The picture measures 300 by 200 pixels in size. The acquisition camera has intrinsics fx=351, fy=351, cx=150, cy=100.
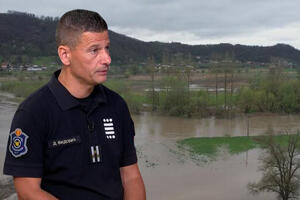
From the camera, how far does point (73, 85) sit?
1.67m

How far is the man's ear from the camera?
5.29 ft

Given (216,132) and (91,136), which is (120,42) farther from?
(91,136)

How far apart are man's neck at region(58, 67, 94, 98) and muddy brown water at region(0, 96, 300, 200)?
1287 cm

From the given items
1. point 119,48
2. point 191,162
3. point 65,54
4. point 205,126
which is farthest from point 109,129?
point 119,48

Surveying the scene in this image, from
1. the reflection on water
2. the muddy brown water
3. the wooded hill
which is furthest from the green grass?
the reflection on water

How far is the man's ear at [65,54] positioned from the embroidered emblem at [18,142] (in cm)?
39

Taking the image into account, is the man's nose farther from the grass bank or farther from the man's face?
the grass bank

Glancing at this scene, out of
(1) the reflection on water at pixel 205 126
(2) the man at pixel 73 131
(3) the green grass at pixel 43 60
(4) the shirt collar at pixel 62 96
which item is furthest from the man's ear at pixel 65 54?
(3) the green grass at pixel 43 60

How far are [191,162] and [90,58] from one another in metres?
17.7

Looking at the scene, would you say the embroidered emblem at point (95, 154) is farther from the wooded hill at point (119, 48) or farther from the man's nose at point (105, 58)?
the wooded hill at point (119, 48)

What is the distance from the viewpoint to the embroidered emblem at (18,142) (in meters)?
1.42

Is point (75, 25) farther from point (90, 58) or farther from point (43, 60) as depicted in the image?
point (43, 60)

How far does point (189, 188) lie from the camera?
1503cm

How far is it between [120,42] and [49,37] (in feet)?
63.0
